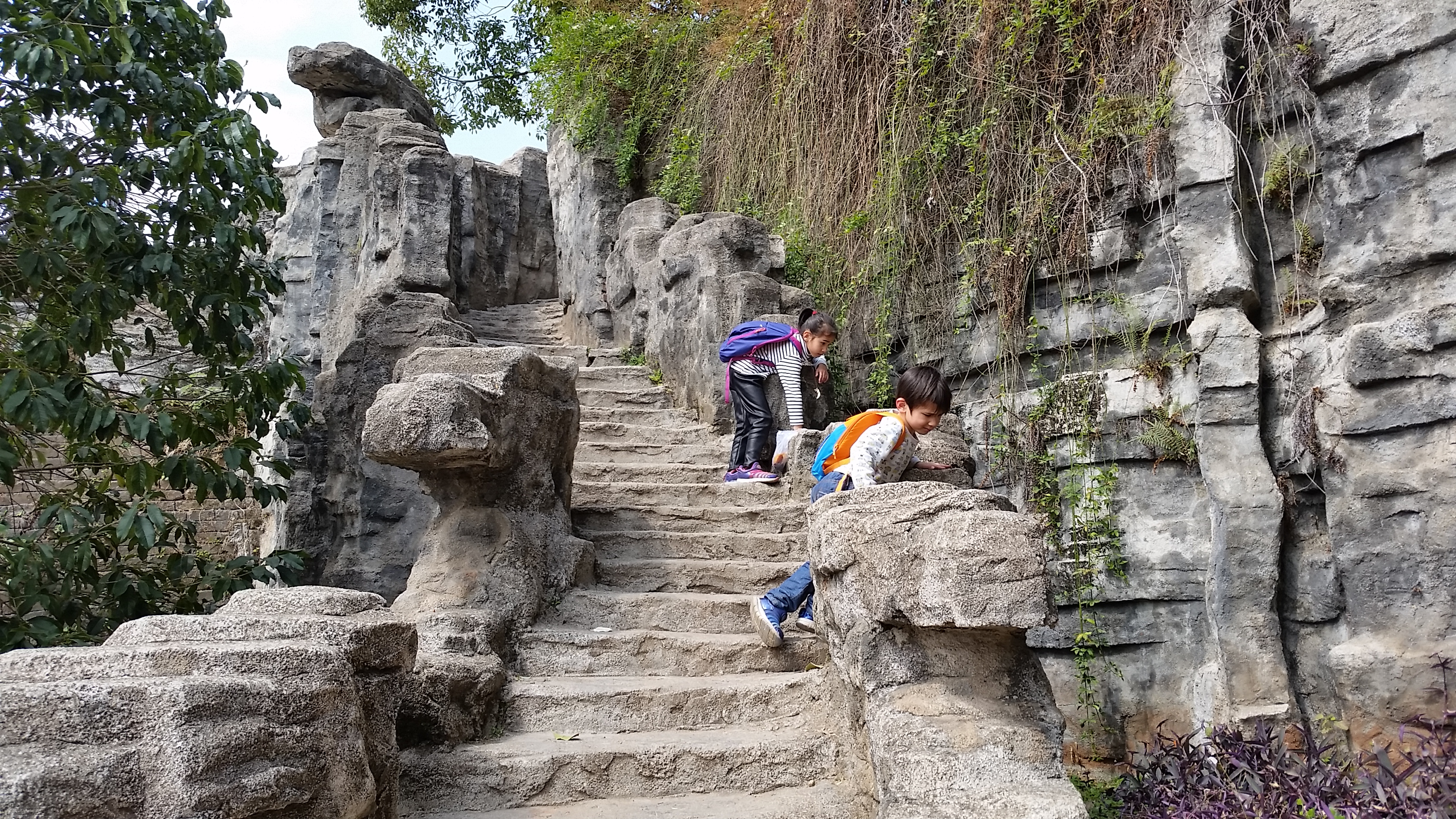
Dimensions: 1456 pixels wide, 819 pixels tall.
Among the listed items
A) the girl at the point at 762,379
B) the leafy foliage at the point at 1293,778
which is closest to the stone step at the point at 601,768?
→ the leafy foliage at the point at 1293,778

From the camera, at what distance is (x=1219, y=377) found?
445 cm

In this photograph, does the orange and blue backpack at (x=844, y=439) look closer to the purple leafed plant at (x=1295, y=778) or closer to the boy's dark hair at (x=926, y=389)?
the boy's dark hair at (x=926, y=389)

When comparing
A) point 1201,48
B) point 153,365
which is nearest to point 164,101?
point 1201,48

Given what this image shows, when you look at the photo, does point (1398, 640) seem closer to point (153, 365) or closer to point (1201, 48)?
point (1201, 48)

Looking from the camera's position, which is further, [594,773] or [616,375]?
[616,375]

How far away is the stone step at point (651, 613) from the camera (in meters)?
4.53

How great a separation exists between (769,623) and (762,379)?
2.21 meters

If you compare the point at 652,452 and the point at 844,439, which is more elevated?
the point at 844,439

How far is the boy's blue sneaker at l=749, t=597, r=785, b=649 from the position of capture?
4.22 metres

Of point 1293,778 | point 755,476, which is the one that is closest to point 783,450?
point 755,476

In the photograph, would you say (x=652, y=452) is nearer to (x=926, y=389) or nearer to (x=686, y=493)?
(x=686, y=493)

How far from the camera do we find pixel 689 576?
199 inches

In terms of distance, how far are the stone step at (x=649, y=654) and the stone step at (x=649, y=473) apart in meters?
1.83

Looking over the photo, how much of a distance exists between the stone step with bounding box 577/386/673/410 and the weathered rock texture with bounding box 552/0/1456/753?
313cm
